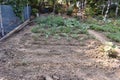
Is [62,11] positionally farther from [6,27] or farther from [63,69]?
[63,69]

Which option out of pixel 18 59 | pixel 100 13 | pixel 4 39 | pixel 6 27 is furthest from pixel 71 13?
pixel 18 59

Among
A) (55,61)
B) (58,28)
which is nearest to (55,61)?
(55,61)

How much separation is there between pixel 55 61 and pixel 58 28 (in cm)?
386

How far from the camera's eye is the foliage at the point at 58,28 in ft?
23.3

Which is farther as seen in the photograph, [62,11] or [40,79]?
[62,11]

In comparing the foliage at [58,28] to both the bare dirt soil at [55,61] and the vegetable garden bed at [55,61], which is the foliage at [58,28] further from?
the bare dirt soil at [55,61]

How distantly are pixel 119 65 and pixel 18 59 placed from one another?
197cm

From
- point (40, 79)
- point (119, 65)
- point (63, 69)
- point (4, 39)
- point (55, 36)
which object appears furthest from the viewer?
point (55, 36)

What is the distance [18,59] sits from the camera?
4328 millimetres

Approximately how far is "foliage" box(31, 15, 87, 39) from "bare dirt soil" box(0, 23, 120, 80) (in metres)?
1.09

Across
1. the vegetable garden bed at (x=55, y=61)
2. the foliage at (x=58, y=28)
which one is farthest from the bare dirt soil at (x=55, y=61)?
the foliage at (x=58, y=28)

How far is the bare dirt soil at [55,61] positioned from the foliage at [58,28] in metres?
1.09

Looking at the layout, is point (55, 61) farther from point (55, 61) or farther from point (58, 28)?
point (58, 28)

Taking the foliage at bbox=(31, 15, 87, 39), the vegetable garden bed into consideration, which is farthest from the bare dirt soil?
the foliage at bbox=(31, 15, 87, 39)
